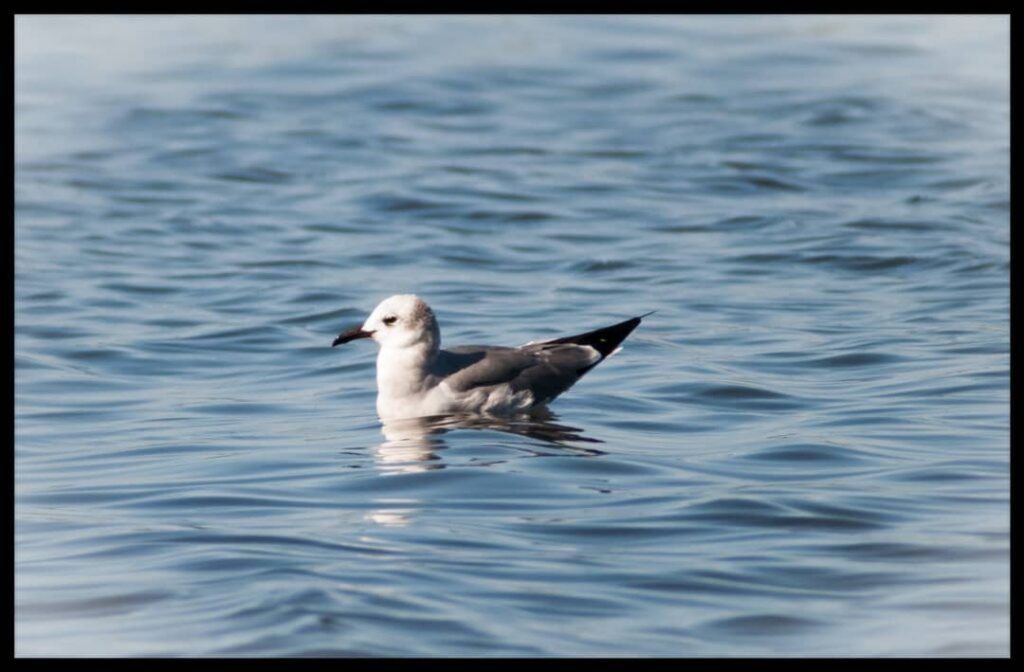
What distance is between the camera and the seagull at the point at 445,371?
11.4 meters

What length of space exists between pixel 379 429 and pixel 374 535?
9.24 ft

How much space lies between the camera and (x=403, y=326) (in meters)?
11.6

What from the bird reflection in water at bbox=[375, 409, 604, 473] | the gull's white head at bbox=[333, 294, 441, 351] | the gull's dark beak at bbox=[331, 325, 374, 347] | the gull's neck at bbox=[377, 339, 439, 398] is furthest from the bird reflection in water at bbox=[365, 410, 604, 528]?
the gull's dark beak at bbox=[331, 325, 374, 347]

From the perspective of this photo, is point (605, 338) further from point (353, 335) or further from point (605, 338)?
point (353, 335)

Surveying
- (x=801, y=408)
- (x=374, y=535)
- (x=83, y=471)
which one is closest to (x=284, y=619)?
(x=374, y=535)

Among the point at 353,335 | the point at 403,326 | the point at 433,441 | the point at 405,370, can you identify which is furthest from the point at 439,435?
the point at 353,335

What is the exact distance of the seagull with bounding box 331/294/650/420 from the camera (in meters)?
11.4

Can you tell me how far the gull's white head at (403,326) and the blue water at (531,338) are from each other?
0.59 metres

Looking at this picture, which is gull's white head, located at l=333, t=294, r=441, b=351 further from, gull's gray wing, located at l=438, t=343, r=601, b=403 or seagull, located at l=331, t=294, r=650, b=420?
gull's gray wing, located at l=438, t=343, r=601, b=403

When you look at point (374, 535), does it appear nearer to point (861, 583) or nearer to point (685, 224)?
point (861, 583)

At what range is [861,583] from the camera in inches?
305

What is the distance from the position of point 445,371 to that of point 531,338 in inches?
96.1

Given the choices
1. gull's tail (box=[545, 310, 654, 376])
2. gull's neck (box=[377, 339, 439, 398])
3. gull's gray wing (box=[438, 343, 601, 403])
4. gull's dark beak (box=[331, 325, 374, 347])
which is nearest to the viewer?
gull's neck (box=[377, 339, 439, 398])

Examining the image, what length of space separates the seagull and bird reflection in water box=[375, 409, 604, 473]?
0.23 ft
